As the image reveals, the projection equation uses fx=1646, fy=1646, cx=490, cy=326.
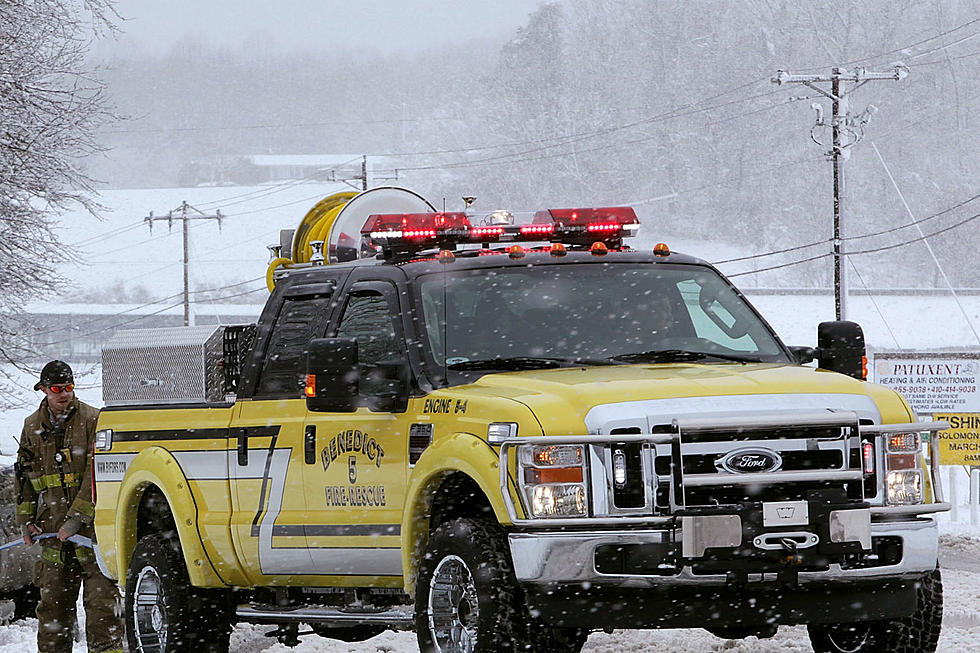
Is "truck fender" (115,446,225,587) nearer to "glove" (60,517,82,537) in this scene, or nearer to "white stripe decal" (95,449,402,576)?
"white stripe decal" (95,449,402,576)

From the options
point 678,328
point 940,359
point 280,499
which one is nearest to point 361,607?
point 280,499

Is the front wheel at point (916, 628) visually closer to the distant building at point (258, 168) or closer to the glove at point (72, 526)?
the glove at point (72, 526)

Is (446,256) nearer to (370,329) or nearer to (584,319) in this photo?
(370,329)

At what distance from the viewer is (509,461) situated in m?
6.42

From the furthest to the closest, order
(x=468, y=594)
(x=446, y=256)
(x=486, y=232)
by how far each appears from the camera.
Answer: (x=486, y=232) → (x=446, y=256) → (x=468, y=594)

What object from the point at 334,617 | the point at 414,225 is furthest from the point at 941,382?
the point at 334,617

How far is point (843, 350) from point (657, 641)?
8.35 feet

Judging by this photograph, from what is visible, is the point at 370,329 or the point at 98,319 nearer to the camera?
the point at 370,329

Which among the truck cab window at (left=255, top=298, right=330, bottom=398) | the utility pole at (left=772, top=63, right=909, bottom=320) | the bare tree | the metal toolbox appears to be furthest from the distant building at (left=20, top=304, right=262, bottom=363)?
the truck cab window at (left=255, top=298, right=330, bottom=398)

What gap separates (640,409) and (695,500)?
0.41m

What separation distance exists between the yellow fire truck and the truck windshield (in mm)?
15

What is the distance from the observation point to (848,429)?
21.5 ft

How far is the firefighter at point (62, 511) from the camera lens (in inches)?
413

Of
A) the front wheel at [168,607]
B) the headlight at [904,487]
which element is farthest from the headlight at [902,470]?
the front wheel at [168,607]
